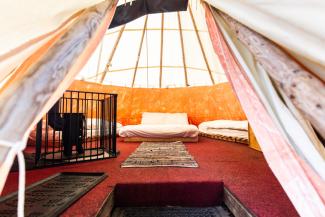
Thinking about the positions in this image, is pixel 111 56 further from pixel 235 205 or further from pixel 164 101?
pixel 235 205

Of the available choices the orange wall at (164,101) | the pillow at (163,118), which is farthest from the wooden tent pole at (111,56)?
the pillow at (163,118)

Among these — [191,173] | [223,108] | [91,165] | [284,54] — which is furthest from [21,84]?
[223,108]

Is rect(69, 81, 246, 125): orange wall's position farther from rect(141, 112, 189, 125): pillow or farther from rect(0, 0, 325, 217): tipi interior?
rect(0, 0, 325, 217): tipi interior

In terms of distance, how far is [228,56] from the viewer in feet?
3.09

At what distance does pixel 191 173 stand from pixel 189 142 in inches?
90.7

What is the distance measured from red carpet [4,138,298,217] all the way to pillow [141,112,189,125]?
2.74 m

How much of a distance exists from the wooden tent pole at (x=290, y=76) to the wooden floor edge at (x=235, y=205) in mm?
605

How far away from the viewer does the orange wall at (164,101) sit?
17.2 feet

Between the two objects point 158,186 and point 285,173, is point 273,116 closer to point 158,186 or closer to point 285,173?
point 285,173

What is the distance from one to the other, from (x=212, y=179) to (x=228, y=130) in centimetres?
254

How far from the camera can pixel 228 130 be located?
3.91 m

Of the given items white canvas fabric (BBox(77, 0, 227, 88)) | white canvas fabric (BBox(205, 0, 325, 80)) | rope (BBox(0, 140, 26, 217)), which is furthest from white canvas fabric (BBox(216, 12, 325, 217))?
white canvas fabric (BBox(77, 0, 227, 88))

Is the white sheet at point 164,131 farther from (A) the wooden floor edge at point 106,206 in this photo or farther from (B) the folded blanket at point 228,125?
(A) the wooden floor edge at point 106,206

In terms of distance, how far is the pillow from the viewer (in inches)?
198
